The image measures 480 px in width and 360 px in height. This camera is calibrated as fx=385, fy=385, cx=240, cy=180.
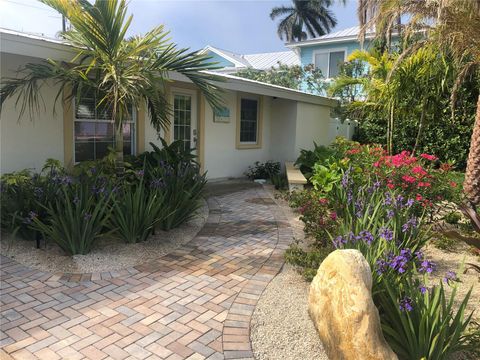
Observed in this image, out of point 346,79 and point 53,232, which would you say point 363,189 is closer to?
point 53,232

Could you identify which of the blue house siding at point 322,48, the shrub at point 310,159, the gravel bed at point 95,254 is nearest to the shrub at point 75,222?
the gravel bed at point 95,254

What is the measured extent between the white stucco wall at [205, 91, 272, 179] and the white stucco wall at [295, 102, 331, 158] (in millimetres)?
1046

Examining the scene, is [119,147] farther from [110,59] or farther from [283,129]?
[283,129]

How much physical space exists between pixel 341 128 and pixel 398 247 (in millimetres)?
10753

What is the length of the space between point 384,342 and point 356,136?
12.2 metres

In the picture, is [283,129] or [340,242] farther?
[283,129]

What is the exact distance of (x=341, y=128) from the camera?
13602 millimetres

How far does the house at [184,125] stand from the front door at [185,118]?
0.02 m

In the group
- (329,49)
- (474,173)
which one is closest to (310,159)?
(474,173)

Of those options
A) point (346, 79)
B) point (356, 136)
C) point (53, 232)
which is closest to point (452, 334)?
point (53, 232)

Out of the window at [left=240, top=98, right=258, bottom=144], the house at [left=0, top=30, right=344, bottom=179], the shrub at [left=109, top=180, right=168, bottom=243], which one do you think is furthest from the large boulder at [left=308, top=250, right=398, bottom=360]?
the window at [left=240, top=98, right=258, bottom=144]

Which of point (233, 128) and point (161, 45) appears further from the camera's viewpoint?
point (233, 128)

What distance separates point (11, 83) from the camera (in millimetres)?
4777

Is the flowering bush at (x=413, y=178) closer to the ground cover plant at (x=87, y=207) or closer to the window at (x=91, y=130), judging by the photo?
the ground cover plant at (x=87, y=207)
